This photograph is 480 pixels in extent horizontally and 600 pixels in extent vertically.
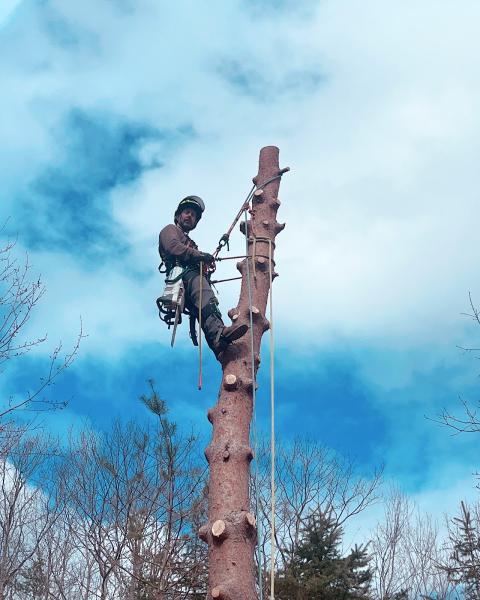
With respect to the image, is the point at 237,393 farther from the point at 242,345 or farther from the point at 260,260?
the point at 260,260

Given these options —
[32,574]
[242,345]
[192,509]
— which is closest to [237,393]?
[242,345]

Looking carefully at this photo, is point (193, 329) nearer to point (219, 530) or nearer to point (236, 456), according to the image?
point (236, 456)

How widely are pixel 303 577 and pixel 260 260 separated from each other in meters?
6.84

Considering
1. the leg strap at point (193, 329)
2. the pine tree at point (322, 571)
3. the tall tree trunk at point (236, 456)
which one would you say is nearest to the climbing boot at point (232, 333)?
the tall tree trunk at point (236, 456)

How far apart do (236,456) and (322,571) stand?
7.18m

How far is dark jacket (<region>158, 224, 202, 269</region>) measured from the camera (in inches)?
166

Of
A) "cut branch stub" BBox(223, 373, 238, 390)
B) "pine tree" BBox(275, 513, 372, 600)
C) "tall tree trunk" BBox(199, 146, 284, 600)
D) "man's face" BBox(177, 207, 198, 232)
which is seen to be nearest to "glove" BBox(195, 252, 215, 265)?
"tall tree trunk" BBox(199, 146, 284, 600)

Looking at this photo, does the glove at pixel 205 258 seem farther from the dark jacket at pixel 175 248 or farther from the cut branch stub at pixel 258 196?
the cut branch stub at pixel 258 196

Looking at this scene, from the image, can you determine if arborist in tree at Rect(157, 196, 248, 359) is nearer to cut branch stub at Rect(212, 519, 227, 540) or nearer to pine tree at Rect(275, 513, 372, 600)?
cut branch stub at Rect(212, 519, 227, 540)

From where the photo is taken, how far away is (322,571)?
954cm

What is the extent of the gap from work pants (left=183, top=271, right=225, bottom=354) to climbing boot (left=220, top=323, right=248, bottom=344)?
0.06 meters

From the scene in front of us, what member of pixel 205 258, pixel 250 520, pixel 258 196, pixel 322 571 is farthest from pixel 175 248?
pixel 322 571

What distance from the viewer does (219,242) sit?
178 inches

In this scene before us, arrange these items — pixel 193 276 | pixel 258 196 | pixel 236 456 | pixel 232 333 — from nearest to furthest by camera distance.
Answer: pixel 236 456 → pixel 232 333 → pixel 193 276 → pixel 258 196
